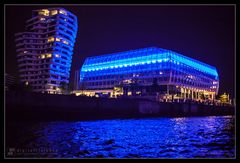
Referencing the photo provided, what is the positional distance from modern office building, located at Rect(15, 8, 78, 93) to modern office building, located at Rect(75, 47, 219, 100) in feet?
71.2

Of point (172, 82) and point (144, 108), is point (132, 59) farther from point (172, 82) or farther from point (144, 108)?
point (144, 108)

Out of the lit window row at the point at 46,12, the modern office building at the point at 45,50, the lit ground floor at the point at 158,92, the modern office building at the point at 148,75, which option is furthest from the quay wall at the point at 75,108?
the lit window row at the point at 46,12

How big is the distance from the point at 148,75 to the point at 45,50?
68509 millimetres

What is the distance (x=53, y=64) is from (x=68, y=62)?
1293 cm

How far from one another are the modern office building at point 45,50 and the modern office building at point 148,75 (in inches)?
854

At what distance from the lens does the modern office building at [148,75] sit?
5778 inches

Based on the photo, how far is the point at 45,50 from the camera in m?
169

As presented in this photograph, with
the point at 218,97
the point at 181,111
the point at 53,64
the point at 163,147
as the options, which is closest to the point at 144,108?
the point at 181,111

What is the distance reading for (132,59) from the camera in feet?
527

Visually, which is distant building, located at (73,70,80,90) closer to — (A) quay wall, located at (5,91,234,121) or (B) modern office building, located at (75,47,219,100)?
(B) modern office building, located at (75,47,219,100)

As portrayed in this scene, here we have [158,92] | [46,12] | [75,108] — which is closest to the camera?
[75,108]

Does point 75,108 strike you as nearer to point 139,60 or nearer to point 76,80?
point 139,60

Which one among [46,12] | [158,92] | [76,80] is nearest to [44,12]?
[46,12]

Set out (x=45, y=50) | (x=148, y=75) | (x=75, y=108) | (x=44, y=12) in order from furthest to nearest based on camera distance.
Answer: (x=44, y=12) → (x=45, y=50) → (x=148, y=75) → (x=75, y=108)
